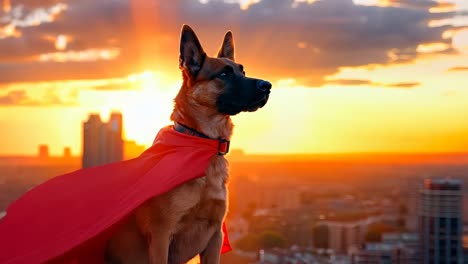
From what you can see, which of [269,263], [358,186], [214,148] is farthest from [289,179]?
[214,148]

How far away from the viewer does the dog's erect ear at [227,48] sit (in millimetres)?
4320

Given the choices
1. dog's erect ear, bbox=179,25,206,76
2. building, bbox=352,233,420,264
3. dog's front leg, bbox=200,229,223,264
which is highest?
dog's erect ear, bbox=179,25,206,76

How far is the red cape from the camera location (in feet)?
12.4

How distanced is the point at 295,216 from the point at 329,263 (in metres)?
11.7

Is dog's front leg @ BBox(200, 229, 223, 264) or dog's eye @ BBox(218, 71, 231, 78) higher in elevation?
dog's eye @ BBox(218, 71, 231, 78)

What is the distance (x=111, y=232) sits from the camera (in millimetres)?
3812

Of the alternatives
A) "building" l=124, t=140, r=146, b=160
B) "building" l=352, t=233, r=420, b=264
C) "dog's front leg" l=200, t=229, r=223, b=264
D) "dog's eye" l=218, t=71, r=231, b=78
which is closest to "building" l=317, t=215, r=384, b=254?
"building" l=352, t=233, r=420, b=264

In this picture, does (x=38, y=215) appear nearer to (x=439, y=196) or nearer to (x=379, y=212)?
(x=439, y=196)

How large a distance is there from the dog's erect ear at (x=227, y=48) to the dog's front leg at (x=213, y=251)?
1.14m

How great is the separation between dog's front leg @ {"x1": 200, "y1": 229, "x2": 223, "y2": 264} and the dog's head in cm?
78

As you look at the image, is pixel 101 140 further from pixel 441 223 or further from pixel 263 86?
pixel 441 223

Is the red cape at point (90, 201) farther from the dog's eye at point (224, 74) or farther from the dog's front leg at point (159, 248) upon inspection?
the dog's eye at point (224, 74)

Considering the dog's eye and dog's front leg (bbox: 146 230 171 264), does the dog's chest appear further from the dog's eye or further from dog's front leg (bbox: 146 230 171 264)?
the dog's eye

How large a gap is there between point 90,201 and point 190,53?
1064 millimetres
